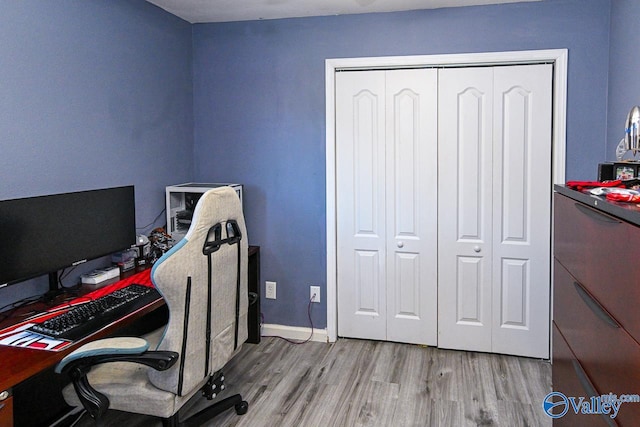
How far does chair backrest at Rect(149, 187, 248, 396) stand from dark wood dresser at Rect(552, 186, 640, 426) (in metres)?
1.36

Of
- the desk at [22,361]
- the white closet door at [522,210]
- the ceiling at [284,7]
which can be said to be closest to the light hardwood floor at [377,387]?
the white closet door at [522,210]

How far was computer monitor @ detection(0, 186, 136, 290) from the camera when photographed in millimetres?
2098

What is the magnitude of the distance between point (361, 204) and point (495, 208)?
0.91 metres

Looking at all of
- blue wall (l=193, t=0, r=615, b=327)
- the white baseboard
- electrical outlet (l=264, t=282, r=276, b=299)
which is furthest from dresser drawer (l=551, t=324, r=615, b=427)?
electrical outlet (l=264, t=282, r=276, b=299)

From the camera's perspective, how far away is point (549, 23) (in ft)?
10.1

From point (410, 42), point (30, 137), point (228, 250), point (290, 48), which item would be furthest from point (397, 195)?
point (30, 137)

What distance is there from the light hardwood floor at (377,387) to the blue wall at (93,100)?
1.22m

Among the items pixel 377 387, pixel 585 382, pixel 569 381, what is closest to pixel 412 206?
pixel 377 387

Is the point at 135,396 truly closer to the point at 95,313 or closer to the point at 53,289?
the point at 95,313

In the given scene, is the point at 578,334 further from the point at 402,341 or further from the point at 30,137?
the point at 30,137

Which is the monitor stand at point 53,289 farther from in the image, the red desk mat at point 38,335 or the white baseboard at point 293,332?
the white baseboard at point 293,332

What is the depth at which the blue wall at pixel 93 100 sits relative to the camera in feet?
7.47

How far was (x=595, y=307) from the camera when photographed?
1.42 m

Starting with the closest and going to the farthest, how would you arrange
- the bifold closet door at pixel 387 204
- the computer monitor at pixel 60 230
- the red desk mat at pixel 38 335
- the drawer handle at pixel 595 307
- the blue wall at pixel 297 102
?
the drawer handle at pixel 595 307 < the red desk mat at pixel 38 335 < the computer monitor at pixel 60 230 < the blue wall at pixel 297 102 < the bifold closet door at pixel 387 204
